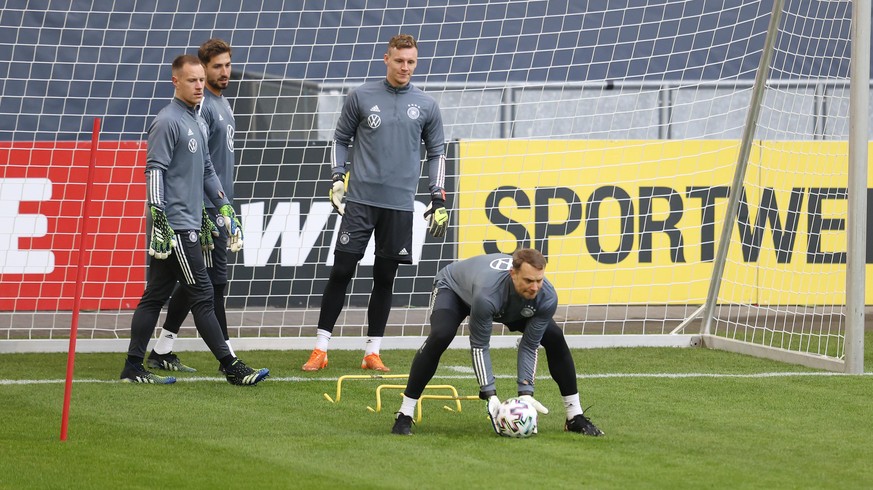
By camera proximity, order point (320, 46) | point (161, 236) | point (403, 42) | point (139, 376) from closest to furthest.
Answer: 1. point (161, 236)
2. point (139, 376)
3. point (403, 42)
4. point (320, 46)

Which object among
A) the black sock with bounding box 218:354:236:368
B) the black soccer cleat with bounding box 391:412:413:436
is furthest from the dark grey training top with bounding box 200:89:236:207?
→ the black soccer cleat with bounding box 391:412:413:436

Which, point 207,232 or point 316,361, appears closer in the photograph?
point 207,232

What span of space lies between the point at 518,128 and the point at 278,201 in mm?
3075

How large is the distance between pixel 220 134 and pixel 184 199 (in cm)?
95

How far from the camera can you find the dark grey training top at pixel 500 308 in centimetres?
641

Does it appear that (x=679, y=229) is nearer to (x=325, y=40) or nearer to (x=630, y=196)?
(x=630, y=196)

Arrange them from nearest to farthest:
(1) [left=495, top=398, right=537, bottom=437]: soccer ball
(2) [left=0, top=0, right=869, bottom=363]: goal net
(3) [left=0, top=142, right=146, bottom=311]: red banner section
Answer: (1) [left=495, top=398, right=537, bottom=437]: soccer ball
(2) [left=0, top=0, right=869, bottom=363]: goal net
(3) [left=0, top=142, right=146, bottom=311]: red banner section

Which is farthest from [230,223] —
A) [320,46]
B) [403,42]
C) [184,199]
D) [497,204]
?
[320,46]

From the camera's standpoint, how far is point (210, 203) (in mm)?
8812

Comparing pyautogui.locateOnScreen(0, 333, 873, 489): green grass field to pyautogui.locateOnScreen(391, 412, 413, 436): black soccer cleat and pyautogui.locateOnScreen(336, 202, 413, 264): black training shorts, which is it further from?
pyautogui.locateOnScreen(336, 202, 413, 264): black training shorts

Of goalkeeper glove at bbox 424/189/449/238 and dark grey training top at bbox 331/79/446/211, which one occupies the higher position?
dark grey training top at bbox 331/79/446/211

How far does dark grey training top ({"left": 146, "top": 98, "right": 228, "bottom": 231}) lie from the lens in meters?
7.95

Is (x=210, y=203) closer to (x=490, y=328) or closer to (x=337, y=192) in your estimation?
(x=337, y=192)

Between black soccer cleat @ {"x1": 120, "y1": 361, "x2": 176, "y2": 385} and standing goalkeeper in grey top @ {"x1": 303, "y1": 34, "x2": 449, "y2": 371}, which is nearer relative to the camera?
black soccer cleat @ {"x1": 120, "y1": 361, "x2": 176, "y2": 385}
